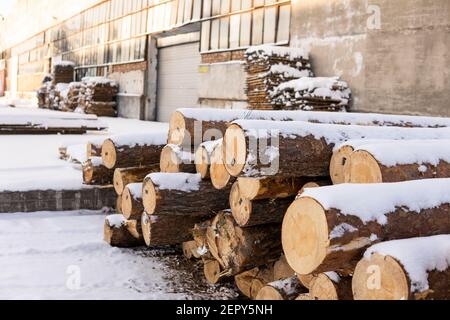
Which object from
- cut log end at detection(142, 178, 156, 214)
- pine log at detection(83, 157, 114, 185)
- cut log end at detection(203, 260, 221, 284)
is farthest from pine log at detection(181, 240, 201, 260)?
pine log at detection(83, 157, 114, 185)

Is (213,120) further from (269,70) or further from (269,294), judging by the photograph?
(269,70)

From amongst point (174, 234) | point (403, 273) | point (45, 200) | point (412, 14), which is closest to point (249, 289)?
point (174, 234)

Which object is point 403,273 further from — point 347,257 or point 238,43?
point 238,43

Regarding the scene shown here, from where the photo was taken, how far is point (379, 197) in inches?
93.1

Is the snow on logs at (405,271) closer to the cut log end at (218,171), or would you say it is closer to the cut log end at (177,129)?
the cut log end at (218,171)

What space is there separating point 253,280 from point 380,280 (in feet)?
5.13

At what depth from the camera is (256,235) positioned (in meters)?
3.40

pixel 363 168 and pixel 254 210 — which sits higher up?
pixel 363 168

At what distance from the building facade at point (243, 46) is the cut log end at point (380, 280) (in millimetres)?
6921

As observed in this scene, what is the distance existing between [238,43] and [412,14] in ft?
19.6

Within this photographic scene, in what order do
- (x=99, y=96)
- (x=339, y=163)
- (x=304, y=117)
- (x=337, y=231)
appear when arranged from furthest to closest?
(x=99, y=96), (x=304, y=117), (x=339, y=163), (x=337, y=231)

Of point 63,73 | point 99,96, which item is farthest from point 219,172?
point 63,73

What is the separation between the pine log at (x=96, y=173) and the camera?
538 centimetres

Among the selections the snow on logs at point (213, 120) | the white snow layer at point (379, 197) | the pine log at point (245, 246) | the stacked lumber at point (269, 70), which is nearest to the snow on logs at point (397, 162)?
the white snow layer at point (379, 197)
